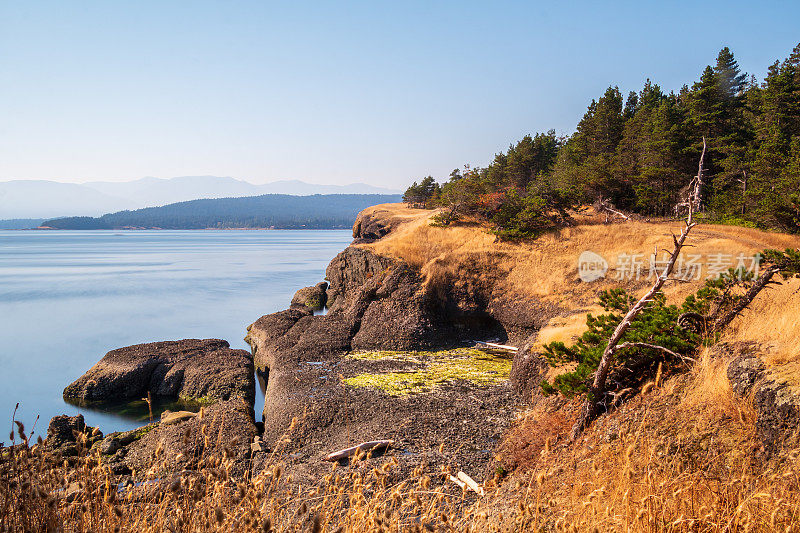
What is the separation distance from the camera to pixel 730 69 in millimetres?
38500

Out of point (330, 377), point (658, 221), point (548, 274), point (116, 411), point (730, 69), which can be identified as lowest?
point (116, 411)

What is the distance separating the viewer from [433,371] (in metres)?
18.9

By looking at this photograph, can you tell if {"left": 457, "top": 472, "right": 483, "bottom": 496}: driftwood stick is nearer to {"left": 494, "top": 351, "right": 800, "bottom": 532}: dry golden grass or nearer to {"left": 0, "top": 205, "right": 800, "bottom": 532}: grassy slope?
{"left": 0, "top": 205, "right": 800, "bottom": 532}: grassy slope

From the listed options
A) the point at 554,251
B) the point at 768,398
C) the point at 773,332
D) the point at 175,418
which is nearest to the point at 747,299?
the point at 773,332

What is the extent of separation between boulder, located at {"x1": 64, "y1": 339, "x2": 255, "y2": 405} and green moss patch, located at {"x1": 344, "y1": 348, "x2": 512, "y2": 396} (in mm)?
5242

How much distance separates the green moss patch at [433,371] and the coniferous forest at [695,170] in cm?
1146

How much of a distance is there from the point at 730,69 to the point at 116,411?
167ft

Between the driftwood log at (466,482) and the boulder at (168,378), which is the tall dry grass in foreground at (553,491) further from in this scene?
the boulder at (168,378)

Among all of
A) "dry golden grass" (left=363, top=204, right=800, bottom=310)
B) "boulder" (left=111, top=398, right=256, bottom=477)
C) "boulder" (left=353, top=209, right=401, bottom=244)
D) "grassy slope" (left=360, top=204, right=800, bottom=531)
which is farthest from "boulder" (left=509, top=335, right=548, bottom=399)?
"boulder" (left=353, top=209, right=401, bottom=244)

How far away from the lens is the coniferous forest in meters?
28.2

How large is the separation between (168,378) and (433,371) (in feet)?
39.9

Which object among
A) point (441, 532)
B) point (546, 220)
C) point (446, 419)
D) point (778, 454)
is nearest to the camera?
point (441, 532)

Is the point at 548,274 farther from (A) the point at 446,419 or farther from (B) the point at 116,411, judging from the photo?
(B) the point at 116,411

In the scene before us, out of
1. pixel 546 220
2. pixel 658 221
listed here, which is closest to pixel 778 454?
pixel 546 220
